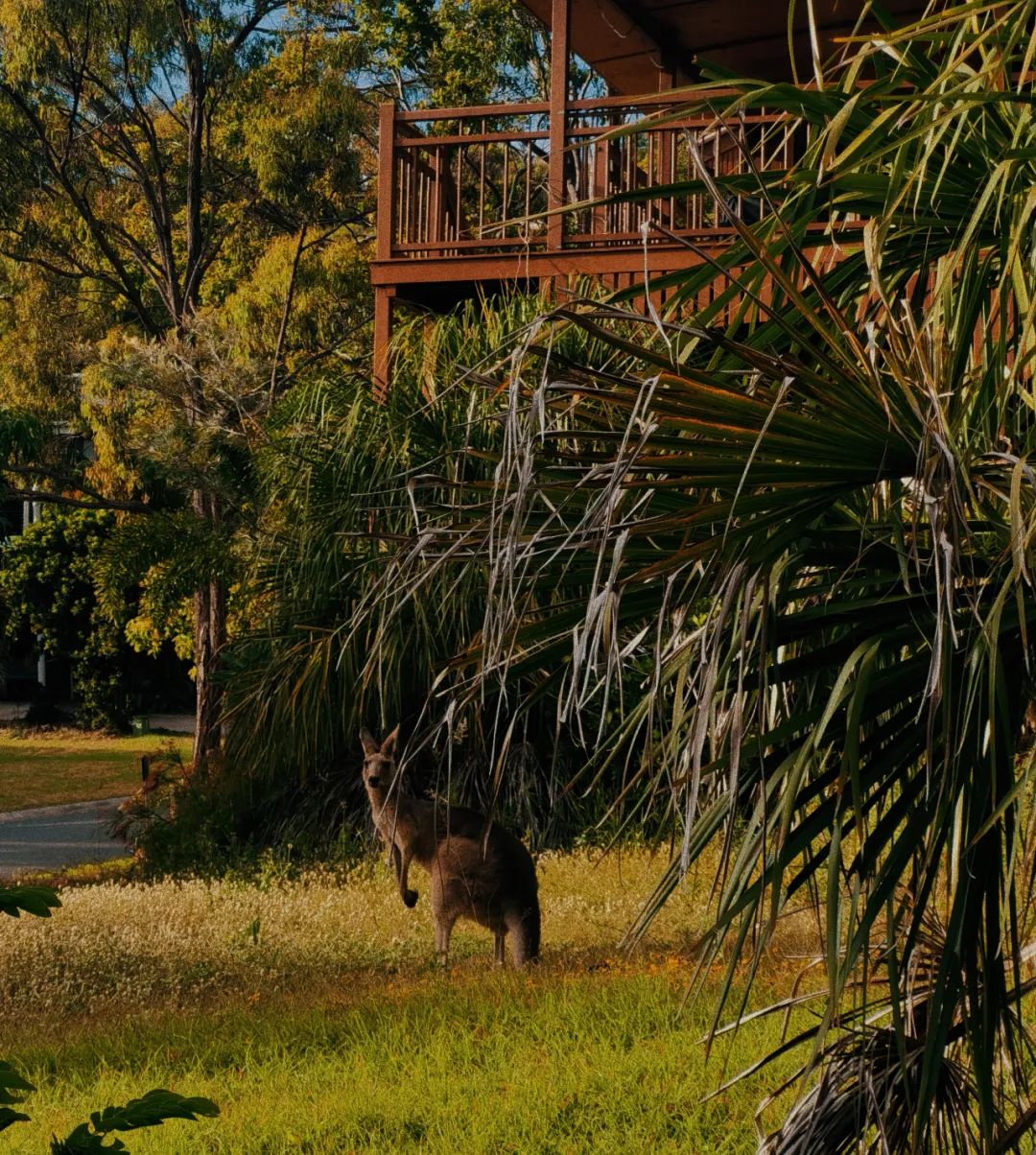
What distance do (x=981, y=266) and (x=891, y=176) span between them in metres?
0.44

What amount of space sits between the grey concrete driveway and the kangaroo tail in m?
10.2

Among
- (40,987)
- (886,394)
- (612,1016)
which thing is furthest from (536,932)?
(886,394)

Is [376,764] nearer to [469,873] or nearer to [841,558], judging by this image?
[469,873]

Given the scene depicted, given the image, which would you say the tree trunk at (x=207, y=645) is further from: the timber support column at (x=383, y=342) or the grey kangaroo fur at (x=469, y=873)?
the grey kangaroo fur at (x=469, y=873)

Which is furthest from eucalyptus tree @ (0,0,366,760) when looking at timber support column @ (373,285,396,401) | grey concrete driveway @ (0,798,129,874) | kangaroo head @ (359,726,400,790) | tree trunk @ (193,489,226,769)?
kangaroo head @ (359,726,400,790)

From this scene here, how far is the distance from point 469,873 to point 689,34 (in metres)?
10.3

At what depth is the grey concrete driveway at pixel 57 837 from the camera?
1816 centimetres

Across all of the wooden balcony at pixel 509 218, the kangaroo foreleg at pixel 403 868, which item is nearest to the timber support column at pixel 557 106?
the wooden balcony at pixel 509 218

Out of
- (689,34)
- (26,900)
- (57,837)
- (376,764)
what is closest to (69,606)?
(57,837)

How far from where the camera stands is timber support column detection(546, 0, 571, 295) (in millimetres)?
12336

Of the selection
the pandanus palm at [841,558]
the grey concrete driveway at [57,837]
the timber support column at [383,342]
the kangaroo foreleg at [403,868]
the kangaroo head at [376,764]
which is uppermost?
the timber support column at [383,342]

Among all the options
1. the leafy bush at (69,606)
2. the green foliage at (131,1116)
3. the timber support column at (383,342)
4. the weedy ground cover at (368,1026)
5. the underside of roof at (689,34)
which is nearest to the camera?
the green foliage at (131,1116)

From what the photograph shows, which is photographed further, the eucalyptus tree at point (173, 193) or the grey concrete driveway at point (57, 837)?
the eucalyptus tree at point (173, 193)

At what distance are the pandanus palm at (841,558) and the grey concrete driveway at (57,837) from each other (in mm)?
15393
